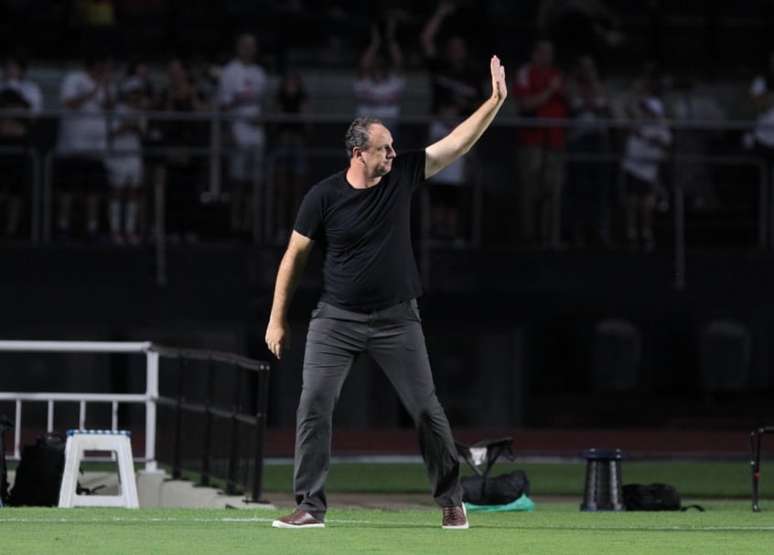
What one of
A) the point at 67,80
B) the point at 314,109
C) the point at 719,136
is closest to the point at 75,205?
the point at 67,80

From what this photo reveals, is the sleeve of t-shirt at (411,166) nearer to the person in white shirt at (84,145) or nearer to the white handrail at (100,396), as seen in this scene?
the white handrail at (100,396)

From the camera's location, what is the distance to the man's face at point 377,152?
10.5 metres

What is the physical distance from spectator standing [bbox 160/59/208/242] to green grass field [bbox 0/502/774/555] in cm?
962

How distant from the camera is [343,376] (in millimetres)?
10703

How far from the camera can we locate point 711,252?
2341 cm

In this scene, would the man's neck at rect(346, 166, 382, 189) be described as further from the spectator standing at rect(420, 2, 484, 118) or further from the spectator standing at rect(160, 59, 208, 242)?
the spectator standing at rect(420, 2, 484, 118)

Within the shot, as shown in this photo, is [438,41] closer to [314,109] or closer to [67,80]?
[314,109]

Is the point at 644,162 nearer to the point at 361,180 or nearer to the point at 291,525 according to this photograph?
the point at 361,180

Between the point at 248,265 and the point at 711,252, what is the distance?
5111mm

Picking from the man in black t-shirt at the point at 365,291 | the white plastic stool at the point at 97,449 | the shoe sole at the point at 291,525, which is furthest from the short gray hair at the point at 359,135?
the white plastic stool at the point at 97,449

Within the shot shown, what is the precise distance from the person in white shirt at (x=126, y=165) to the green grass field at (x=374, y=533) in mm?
9447

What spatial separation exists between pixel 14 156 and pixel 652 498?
9.69 m

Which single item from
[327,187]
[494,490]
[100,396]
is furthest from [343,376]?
[100,396]

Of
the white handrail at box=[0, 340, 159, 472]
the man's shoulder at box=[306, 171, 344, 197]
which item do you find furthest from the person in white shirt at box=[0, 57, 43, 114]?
the man's shoulder at box=[306, 171, 344, 197]
